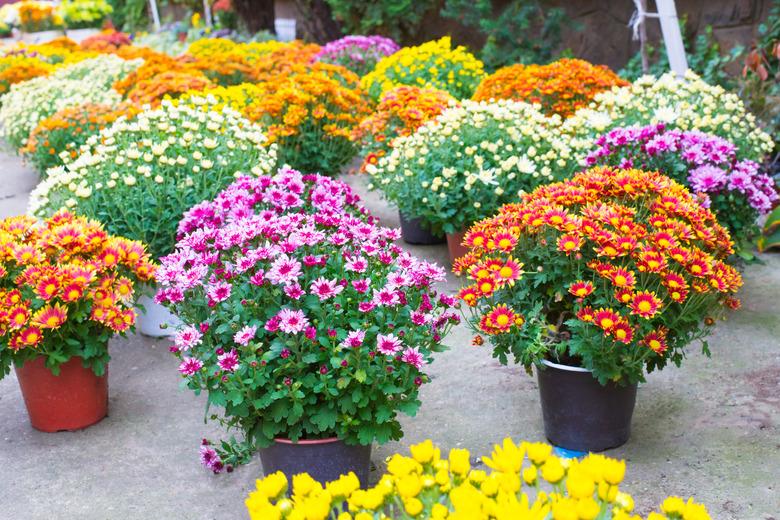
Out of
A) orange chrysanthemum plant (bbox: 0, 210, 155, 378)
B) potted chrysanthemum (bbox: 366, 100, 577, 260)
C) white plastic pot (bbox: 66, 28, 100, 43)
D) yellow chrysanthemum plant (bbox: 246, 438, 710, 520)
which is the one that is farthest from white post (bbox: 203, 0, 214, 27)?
yellow chrysanthemum plant (bbox: 246, 438, 710, 520)

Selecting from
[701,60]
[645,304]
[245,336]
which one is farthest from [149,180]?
[701,60]

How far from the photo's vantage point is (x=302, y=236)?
8.61 ft

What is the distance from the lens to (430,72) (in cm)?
707

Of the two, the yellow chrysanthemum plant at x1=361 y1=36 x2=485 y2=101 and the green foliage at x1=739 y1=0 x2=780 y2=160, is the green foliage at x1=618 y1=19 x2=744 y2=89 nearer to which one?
the green foliage at x1=739 y1=0 x2=780 y2=160

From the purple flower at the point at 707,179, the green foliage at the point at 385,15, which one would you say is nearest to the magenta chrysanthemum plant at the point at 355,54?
the green foliage at the point at 385,15

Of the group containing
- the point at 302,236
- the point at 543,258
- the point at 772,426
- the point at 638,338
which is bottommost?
the point at 772,426

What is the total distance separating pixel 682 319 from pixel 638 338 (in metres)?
0.21

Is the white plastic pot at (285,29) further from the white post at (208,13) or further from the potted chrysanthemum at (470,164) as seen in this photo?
the potted chrysanthemum at (470,164)

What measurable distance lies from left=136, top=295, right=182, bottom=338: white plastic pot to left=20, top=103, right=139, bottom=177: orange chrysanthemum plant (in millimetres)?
2166

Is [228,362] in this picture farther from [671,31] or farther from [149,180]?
[671,31]

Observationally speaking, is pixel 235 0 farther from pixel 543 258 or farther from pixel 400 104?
pixel 543 258

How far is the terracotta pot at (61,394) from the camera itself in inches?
127

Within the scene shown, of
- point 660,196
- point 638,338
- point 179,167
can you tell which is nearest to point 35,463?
point 179,167

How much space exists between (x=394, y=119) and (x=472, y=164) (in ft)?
3.95
